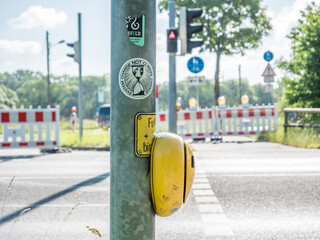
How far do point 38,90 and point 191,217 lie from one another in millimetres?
81498

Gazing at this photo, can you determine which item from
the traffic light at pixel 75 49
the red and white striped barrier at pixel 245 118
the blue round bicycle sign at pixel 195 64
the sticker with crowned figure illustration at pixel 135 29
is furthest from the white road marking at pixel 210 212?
the red and white striped barrier at pixel 245 118

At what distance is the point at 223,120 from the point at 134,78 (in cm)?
1659

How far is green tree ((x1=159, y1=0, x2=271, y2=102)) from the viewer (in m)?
33.5

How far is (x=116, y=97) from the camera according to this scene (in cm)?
197

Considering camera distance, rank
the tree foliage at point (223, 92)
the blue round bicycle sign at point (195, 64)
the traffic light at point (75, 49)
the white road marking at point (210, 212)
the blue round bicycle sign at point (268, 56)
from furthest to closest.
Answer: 1. the tree foliage at point (223, 92)
2. the blue round bicycle sign at point (268, 56)
3. the traffic light at point (75, 49)
4. the blue round bicycle sign at point (195, 64)
5. the white road marking at point (210, 212)

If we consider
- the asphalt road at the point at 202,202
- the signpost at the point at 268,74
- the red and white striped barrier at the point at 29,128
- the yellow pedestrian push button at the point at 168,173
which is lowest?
the asphalt road at the point at 202,202

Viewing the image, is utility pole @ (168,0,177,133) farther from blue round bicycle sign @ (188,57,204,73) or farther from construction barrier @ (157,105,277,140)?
construction barrier @ (157,105,277,140)

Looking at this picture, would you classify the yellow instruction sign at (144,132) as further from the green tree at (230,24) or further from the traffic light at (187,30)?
the green tree at (230,24)

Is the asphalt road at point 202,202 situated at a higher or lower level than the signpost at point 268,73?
lower

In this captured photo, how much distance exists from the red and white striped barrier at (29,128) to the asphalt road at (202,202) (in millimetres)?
3944

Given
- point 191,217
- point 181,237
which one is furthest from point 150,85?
point 191,217

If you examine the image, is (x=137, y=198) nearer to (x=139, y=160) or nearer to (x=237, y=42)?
(x=139, y=160)

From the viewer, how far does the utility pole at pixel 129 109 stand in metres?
1.93

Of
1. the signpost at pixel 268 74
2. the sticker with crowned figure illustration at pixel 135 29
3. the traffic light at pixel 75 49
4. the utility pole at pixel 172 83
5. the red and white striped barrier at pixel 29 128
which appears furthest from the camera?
the signpost at pixel 268 74
